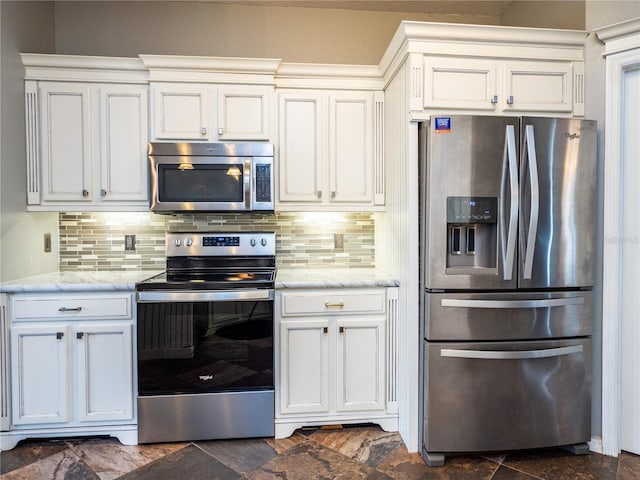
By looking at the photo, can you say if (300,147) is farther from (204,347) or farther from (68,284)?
(68,284)

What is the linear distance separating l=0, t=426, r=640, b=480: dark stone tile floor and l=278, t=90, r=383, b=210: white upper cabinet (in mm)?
1454

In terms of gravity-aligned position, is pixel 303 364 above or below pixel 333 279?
below

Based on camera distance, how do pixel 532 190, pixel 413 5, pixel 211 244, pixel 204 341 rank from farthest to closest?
1. pixel 413 5
2. pixel 211 244
3. pixel 204 341
4. pixel 532 190

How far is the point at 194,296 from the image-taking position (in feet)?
6.83

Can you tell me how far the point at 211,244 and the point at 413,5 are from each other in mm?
2346

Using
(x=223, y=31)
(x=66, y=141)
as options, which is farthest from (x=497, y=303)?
(x=66, y=141)

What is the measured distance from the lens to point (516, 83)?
6.70 ft

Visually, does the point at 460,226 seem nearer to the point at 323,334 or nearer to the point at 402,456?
the point at 323,334

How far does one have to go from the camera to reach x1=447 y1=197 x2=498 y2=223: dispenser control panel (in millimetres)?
1908

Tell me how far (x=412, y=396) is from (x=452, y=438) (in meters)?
0.28

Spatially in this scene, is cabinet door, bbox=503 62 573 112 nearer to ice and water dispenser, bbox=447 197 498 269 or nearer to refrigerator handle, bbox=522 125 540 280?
refrigerator handle, bbox=522 125 540 280

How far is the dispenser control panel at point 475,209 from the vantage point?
1908 millimetres

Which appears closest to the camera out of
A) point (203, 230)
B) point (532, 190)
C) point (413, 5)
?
point (532, 190)

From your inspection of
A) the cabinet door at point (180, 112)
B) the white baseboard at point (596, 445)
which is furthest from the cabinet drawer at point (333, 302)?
the white baseboard at point (596, 445)
